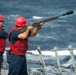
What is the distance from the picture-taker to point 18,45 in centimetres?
1358

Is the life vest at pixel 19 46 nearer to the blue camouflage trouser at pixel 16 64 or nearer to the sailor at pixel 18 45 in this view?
the sailor at pixel 18 45

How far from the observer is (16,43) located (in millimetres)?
13602

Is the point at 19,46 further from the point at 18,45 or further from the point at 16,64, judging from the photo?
the point at 16,64

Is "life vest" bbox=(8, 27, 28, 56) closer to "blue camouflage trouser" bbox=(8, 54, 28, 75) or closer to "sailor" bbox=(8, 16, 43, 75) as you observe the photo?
"sailor" bbox=(8, 16, 43, 75)

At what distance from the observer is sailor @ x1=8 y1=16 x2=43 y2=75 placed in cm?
1345

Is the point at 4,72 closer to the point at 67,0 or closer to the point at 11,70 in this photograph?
the point at 11,70

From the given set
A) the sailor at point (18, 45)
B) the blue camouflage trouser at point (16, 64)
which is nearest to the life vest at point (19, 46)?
the sailor at point (18, 45)

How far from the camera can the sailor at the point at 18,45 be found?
529 inches

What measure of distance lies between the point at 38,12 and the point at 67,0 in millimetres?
22542

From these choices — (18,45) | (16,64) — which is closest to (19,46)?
(18,45)

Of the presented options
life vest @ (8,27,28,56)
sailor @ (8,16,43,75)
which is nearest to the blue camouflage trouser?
sailor @ (8,16,43,75)

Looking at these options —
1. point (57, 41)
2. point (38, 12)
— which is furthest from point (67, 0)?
point (57, 41)

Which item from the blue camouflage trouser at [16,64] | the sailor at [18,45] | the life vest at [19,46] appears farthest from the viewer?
the blue camouflage trouser at [16,64]

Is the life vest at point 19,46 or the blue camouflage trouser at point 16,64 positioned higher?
the life vest at point 19,46
